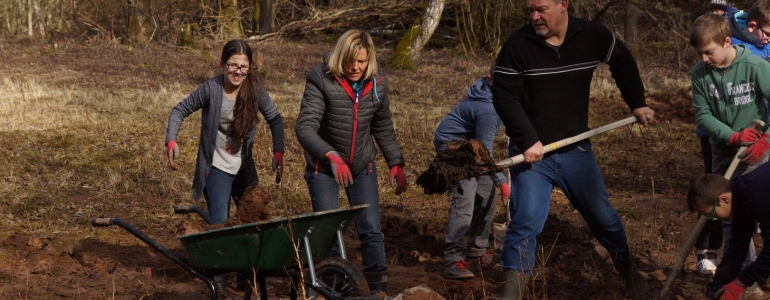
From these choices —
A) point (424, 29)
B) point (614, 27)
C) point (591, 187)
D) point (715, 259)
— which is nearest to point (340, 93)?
point (591, 187)

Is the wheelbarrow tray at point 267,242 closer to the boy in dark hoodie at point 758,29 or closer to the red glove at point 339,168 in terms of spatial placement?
the red glove at point 339,168

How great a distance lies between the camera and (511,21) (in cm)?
1862

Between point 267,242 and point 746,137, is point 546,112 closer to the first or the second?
point 746,137

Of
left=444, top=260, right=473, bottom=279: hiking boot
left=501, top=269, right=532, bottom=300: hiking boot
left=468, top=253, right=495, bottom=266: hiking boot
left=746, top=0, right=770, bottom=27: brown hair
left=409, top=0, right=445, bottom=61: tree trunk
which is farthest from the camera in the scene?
left=409, top=0, right=445, bottom=61: tree trunk

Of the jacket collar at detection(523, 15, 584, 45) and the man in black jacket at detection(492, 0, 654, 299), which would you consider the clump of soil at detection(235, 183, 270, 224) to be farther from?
the jacket collar at detection(523, 15, 584, 45)

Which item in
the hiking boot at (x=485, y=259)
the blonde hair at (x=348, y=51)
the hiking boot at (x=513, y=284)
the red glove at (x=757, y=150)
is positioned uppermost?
the blonde hair at (x=348, y=51)

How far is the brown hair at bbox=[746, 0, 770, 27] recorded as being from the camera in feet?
17.1

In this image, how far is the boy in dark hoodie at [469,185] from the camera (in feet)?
18.4

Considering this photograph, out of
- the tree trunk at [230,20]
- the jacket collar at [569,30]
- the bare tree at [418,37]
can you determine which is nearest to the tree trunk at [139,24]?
the tree trunk at [230,20]

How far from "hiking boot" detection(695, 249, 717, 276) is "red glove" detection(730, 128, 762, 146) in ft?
3.59

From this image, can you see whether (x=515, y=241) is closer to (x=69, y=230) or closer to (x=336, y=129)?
(x=336, y=129)

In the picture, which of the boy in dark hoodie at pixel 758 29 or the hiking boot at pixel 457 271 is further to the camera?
the hiking boot at pixel 457 271

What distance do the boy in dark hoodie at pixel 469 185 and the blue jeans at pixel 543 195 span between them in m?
1.09

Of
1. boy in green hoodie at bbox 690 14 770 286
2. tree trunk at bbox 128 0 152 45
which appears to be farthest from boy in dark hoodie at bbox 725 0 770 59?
tree trunk at bbox 128 0 152 45
